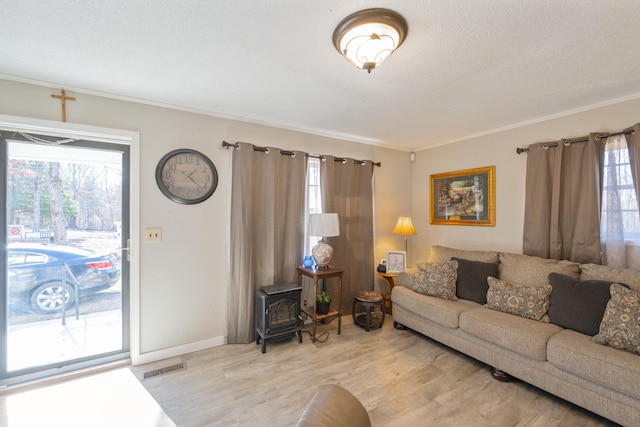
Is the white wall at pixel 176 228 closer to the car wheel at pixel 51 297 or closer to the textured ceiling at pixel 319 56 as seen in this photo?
the textured ceiling at pixel 319 56

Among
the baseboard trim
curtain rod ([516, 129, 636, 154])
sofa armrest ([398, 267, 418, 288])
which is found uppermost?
curtain rod ([516, 129, 636, 154])

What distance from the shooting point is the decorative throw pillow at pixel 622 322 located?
1.76 metres

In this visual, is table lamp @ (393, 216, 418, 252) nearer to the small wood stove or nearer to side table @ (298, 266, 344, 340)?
side table @ (298, 266, 344, 340)

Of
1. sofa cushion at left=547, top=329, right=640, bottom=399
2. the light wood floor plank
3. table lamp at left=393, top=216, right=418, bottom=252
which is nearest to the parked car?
the light wood floor plank

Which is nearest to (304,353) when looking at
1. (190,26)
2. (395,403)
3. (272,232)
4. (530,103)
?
(395,403)

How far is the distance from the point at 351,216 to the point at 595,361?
99.9 inches

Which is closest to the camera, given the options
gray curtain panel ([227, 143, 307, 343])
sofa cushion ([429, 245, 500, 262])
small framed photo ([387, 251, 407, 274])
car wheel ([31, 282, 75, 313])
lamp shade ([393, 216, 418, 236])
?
car wheel ([31, 282, 75, 313])

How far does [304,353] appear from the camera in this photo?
2680mm

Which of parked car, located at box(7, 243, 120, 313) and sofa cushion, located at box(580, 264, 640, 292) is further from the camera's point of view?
parked car, located at box(7, 243, 120, 313)

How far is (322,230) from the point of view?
3012 mm

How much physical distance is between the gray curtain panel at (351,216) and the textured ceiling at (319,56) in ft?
→ 2.92

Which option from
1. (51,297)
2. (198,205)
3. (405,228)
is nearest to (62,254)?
(51,297)

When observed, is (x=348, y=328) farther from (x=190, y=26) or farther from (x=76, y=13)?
(x=76, y=13)

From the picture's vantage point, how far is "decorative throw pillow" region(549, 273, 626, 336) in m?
2.02
